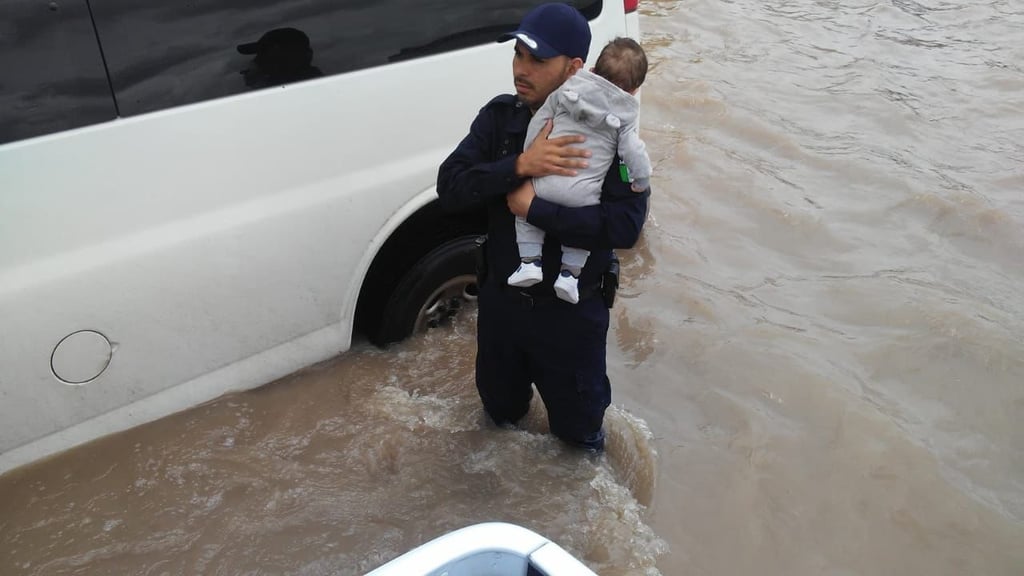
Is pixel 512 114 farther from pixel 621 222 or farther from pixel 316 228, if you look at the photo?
pixel 316 228

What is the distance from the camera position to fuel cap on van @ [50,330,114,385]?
7.94 feet

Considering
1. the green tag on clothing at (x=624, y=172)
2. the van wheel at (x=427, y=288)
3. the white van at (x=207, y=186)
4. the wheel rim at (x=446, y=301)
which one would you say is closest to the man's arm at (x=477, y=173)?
the green tag on clothing at (x=624, y=172)

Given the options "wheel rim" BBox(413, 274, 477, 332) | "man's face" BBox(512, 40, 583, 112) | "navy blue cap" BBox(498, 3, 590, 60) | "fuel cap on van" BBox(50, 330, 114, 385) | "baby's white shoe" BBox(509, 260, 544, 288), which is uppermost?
"navy blue cap" BBox(498, 3, 590, 60)

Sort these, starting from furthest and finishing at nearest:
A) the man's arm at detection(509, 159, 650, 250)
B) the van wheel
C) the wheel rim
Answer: the wheel rim, the van wheel, the man's arm at detection(509, 159, 650, 250)

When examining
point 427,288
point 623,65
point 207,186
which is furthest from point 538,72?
point 427,288

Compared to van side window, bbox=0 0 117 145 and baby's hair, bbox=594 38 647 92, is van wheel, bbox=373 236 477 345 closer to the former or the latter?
baby's hair, bbox=594 38 647 92

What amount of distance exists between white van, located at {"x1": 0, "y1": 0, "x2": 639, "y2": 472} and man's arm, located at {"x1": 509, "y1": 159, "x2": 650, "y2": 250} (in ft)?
2.95

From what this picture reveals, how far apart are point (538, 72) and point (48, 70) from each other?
1423 millimetres

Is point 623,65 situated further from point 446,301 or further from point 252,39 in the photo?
point 446,301

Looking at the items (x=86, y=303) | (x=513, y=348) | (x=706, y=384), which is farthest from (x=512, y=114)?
(x=706, y=384)

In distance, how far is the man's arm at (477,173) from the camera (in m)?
2.35

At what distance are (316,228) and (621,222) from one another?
3.93 feet

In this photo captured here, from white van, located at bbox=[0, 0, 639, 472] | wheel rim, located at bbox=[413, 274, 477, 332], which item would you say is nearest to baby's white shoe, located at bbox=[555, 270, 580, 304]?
white van, located at bbox=[0, 0, 639, 472]

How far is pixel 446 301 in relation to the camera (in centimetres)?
353
